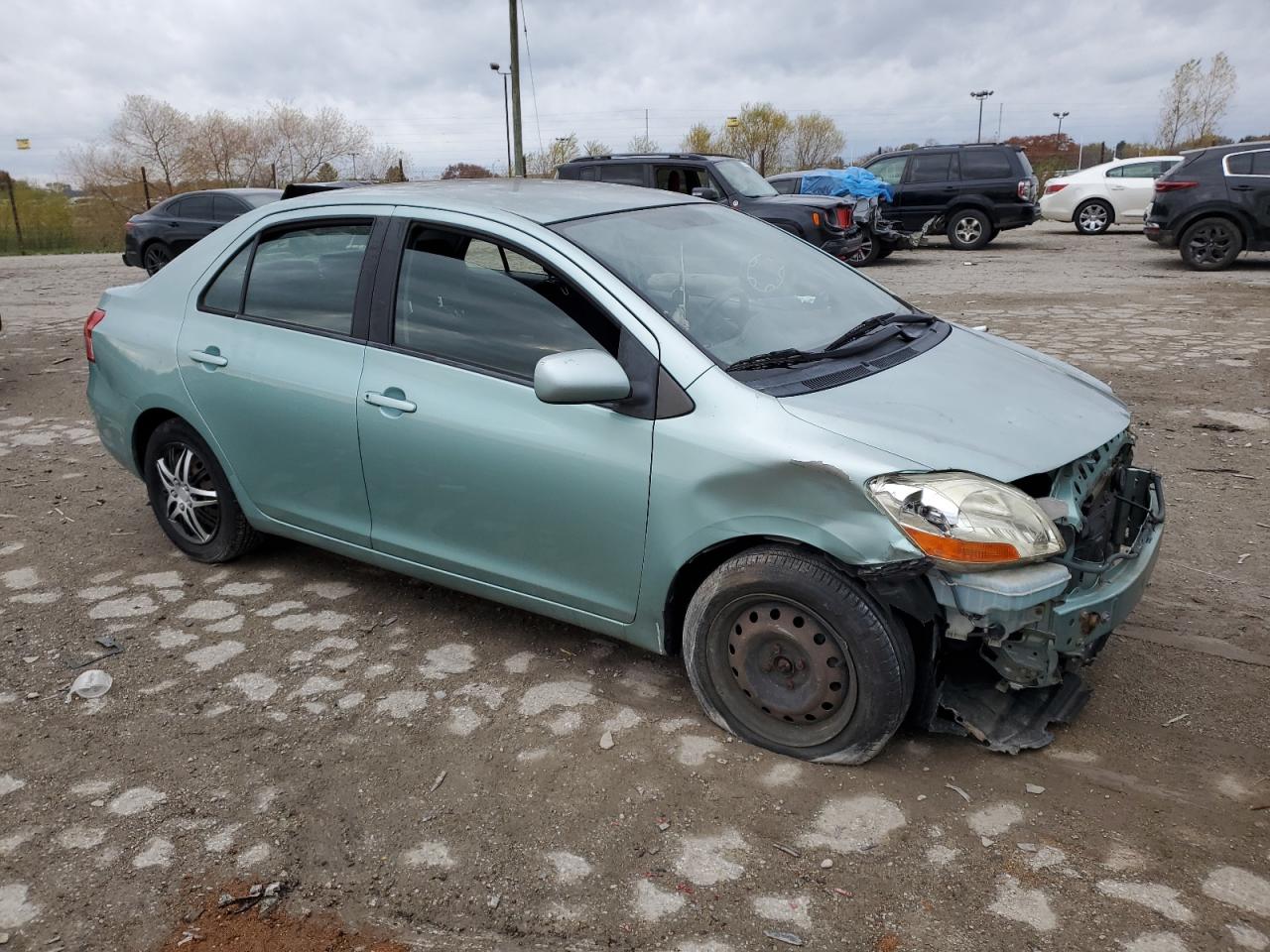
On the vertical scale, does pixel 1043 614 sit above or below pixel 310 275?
below

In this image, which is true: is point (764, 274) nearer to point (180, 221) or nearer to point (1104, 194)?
point (180, 221)

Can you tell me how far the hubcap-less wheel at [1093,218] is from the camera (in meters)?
20.2

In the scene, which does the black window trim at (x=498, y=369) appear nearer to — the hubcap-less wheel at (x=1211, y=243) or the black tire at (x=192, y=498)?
the black tire at (x=192, y=498)

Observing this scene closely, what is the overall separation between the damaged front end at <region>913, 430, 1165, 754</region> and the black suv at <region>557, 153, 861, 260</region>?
10882mm

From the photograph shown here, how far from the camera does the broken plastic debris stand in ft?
11.7

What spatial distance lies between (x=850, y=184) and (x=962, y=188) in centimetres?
198

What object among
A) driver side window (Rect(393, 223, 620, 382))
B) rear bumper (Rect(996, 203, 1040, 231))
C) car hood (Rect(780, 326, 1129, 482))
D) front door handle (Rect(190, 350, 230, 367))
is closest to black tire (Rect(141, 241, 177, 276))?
front door handle (Rect(190, 350, 230, 367))

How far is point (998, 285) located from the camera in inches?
535

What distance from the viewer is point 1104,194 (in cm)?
1992

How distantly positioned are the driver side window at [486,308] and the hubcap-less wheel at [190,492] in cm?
142

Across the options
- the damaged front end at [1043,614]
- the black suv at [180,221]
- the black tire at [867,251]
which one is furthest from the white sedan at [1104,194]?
the damaged front end at [1043,614]

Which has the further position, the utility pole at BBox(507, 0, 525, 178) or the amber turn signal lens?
the utility pole at BBox(507, 0, 525, 178)

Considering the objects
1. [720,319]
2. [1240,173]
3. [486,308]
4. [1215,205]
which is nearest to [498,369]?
[486,308]

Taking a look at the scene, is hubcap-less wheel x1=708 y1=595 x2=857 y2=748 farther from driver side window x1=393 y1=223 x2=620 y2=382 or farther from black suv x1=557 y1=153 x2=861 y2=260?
black suv x1=557 y1=153 x2=861 y2=260
